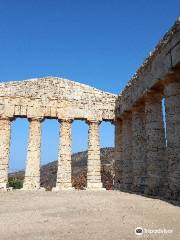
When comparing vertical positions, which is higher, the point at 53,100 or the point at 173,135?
the point at 53,100

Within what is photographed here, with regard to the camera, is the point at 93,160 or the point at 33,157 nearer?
the point at 33,157

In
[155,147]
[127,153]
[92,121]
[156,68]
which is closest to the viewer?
[156,68]

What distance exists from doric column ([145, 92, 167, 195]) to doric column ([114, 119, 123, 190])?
7976 mm

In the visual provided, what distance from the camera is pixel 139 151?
2200cm

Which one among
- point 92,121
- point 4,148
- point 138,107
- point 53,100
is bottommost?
point 4,148

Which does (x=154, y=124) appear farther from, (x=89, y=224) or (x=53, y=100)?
(x=89, y=224)

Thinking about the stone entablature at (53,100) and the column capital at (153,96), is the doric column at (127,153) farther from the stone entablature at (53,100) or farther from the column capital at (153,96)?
the column capital at (153,96)

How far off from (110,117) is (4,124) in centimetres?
919

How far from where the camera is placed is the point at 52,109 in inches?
1064

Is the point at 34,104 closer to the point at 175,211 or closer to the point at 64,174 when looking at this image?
the point at 64,174

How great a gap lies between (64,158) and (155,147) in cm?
967

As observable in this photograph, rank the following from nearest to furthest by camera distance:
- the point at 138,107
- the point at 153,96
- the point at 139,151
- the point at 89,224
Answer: the point at 89,224
the point at 153,96
the point at 139,151
the point at 138,107

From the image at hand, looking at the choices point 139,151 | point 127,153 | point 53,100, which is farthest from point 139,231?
point 53,100

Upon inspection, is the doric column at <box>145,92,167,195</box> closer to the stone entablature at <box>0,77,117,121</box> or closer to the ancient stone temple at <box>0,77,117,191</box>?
the ancient stone temple at <box>0,77,117,191</box>
